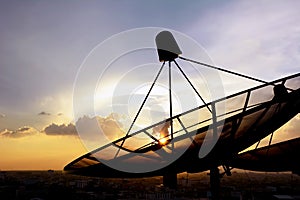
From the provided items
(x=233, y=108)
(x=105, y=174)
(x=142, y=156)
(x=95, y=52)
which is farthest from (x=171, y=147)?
(x=95, y=52)

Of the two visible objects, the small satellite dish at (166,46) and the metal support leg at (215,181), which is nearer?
the metal support leg at (215,181)

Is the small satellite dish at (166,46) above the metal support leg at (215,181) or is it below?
above

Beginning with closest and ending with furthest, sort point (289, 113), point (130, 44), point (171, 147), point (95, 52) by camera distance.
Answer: point (289, 113)
point (171, 147)
point (95, 52)
point (130, 44)

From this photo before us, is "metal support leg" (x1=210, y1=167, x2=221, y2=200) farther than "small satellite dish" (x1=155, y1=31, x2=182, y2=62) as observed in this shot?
No

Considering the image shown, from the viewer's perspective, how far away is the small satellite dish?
967 centimetres

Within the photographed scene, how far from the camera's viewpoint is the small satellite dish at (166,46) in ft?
31.7

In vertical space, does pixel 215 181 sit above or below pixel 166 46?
below

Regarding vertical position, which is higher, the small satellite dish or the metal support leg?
the small satellite dish

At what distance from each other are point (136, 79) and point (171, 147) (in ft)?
20.0

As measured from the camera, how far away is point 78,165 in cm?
908

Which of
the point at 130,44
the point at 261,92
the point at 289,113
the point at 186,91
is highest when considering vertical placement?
the point at 130,44

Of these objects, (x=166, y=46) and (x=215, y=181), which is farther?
(x=166, y=46)

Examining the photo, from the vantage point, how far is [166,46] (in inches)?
389

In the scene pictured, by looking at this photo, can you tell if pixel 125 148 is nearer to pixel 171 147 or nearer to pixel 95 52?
pixel 171 147
